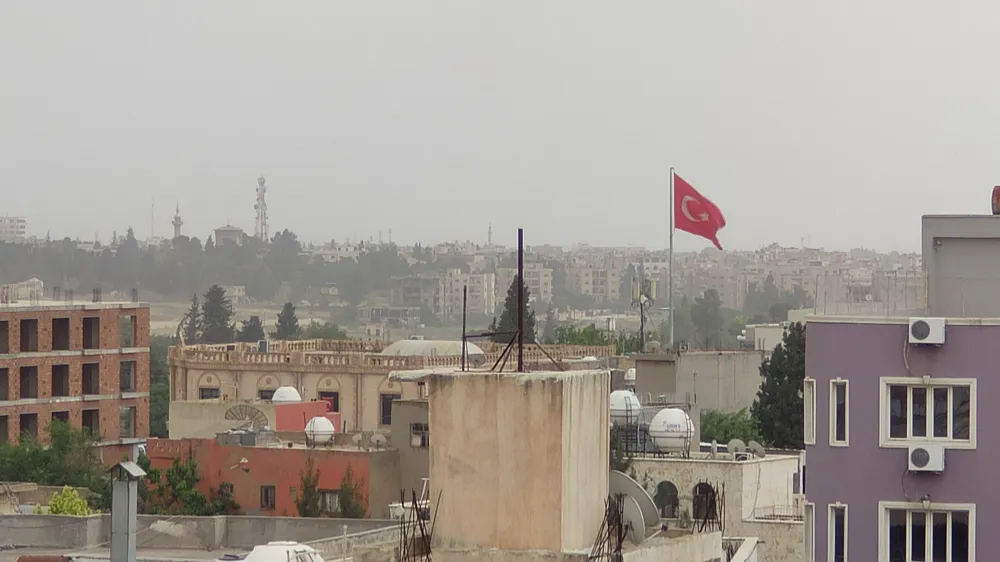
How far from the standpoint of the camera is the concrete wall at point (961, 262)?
78.8 feet

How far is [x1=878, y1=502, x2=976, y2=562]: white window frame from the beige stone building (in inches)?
2184

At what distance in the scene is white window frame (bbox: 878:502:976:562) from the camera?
22203 mm

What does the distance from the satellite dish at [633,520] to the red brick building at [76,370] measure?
57778 mm

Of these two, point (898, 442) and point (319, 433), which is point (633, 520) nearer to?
point (898, 442)

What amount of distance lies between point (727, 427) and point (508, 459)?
49.9m

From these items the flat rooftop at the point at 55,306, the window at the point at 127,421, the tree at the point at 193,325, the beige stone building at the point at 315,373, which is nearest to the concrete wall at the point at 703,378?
the beige stone building at the point at 315,373

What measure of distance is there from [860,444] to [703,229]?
59.2 m

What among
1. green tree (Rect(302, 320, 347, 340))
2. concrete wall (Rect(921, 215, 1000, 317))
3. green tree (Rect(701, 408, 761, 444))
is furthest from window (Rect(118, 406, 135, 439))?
green tree (Rect(302, 320, 347, 340))

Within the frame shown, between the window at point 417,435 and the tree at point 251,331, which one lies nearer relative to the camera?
the window at point 417,435

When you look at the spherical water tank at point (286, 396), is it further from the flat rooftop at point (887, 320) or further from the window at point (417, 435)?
the flat rooftop at point (887, 320)

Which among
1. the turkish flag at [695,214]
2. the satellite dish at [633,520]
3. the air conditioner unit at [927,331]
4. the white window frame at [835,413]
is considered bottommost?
the satellite dish at [633,520]

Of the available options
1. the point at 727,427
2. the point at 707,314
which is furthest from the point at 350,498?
the point at 707,314

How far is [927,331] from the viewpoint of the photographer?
2217 centimetres

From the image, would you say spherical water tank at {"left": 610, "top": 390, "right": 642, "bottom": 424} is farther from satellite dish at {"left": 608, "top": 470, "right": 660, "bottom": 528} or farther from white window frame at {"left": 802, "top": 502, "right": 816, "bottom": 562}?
satellite dish at {"left": 608, "top": 470, "right": 660, "bottom": 528}
